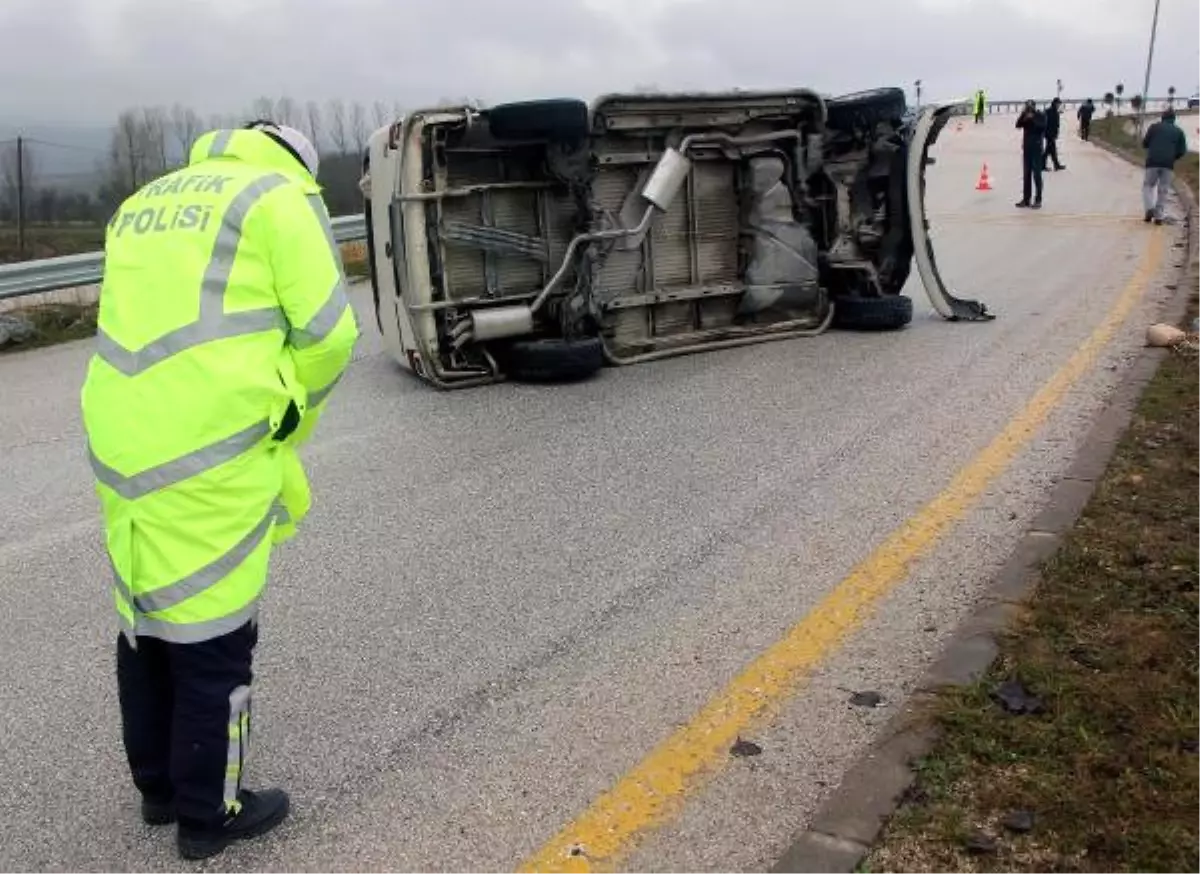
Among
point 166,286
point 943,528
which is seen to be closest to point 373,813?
point 166,286

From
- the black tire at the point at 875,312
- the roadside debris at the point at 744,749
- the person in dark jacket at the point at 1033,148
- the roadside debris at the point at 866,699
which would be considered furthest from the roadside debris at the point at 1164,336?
the person in dark jacket at the point at 1033,148

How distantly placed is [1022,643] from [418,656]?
1.99m

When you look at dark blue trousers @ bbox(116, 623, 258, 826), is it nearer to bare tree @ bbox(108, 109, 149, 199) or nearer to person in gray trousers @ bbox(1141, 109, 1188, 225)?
bare tree @ bbox(108, 109, 149, 199)

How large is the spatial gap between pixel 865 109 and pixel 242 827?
7.87 meters

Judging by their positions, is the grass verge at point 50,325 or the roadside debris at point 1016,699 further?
the grass verge at point 50,325

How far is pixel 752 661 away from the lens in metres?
3.84

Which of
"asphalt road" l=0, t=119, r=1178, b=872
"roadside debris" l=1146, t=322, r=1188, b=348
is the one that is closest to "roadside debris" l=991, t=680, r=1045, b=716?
"asphalt road" l=0, t=119, r=1178, b=872

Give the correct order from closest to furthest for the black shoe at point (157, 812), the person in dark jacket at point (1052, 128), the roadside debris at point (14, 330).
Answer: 1. the black shoe at point (157, 812)
2. the roadside debris at point (14, 330)
3. the person in dark jacket at point (1052, 128)

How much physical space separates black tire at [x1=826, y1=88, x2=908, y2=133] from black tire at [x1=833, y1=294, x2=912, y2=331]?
139 cm

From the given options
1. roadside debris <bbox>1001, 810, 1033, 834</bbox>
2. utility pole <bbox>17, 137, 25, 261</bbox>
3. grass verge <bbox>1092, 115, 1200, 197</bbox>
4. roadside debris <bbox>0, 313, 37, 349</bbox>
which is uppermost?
utility pole <bbox>17, 137, 25, 261</bbox>

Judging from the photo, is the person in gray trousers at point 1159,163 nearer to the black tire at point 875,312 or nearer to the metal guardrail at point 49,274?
the black tire at point 875,312

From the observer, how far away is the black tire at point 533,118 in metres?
7.58

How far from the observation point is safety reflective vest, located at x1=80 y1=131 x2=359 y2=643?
2637 mm

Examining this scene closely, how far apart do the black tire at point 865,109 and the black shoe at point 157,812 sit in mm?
7778
